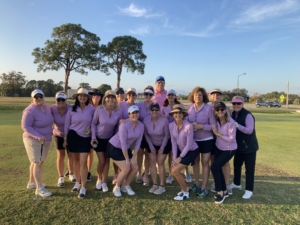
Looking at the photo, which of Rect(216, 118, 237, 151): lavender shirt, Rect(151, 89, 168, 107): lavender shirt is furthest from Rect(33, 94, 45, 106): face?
Rect(216, 118, 237, 151): lavender shirt

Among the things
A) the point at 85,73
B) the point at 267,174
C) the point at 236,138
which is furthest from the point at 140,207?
the point at 85,73

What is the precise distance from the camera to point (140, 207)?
4.30 metres

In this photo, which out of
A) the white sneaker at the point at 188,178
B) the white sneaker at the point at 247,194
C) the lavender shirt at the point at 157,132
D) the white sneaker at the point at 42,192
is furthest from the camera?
the white sneaker at the point at 188,178

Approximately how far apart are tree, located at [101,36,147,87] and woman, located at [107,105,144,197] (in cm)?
4253

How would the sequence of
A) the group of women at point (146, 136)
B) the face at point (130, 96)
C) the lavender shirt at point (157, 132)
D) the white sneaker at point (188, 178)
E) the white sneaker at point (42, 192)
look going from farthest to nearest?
the white sneaker at point (188, 178)
the face at point (130, 96)
the lavender shirt at point (157, 132)
the group of women at point (146, 136)
the white sneaker at point (42, 192)

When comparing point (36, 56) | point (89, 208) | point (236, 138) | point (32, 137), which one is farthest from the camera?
point (36, 56)

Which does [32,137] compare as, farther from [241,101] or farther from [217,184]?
[241,101]

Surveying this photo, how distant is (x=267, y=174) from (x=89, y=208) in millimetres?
4688

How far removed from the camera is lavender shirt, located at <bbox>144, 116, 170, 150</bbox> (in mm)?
5043

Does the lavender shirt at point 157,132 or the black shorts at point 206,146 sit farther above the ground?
the lavender shirt at point 157,132

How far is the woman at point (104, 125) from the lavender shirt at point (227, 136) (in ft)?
7.13

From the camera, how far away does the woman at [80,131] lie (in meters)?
4.89

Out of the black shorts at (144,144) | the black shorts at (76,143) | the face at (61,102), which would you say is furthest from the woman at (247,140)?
the face at (61,102)

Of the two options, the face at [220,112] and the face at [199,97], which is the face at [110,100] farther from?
the face at [220,112]
